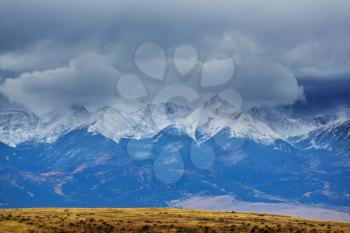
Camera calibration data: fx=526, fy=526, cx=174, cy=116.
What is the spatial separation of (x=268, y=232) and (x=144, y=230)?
26.0 meters

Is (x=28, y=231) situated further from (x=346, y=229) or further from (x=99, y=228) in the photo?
(x=346, y=229)

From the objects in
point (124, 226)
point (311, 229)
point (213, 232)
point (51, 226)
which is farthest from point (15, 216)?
point (311, 229)

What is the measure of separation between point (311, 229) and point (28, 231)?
59474 mm

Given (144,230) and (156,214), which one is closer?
(144,230)

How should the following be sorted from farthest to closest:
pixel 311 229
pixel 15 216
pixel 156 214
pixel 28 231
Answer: pixel 156 214
pixel 15 216
pixel 311 229
pixel 28 231

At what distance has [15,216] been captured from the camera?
123 m

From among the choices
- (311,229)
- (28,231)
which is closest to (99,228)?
(28,231)

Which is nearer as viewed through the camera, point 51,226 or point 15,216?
point 51,226

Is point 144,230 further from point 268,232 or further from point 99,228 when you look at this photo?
point 268,232

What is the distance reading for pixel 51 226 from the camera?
110250mm

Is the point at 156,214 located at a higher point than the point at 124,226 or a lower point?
higher

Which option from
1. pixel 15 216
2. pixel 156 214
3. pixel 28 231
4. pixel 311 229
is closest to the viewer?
pixel 28 231

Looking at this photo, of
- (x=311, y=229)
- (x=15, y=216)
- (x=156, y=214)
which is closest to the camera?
(x=311, y=229)

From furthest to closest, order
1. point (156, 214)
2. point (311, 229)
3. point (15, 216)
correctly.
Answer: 1. point (156, 214)
2. point (15, 216)
3. point (311, 229)
